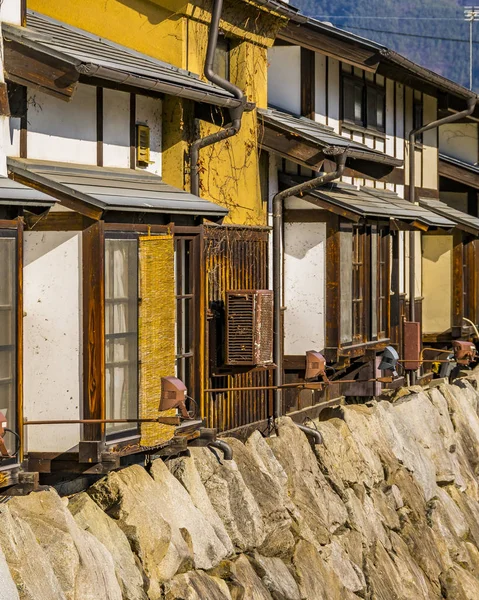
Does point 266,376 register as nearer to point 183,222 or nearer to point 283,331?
point 283,331

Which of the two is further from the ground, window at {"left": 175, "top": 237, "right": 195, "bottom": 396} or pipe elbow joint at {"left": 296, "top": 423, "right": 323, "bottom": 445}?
window at {"left": 175, "top": 237, "right": 195, "bottom": 396}

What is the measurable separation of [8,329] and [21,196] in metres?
1.09

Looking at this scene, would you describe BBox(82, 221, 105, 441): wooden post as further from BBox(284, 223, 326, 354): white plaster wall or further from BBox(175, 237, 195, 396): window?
BBox(284, 223, 326, 354): white plaster wall

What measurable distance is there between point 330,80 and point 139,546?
461 inches

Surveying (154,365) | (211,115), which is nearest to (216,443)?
(154,365)

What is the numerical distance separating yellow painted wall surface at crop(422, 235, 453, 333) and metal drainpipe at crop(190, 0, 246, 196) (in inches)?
505

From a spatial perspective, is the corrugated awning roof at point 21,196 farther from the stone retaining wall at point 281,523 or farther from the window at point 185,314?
the window at point 185,314

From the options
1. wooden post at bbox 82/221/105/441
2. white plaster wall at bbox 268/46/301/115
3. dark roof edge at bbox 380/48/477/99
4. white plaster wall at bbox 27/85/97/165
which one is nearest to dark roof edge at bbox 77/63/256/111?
white plaster wall at bbox 27/85/97/165

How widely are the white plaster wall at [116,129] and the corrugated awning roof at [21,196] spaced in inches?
108

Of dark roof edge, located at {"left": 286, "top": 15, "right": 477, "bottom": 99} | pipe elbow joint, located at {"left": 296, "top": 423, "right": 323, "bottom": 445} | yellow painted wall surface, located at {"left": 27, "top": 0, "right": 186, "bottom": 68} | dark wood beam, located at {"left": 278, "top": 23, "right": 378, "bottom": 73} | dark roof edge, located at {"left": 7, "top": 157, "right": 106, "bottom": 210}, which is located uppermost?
dark roof edge, located at {"left": 286, "top": 15, "right": 477, "bottom": 99}

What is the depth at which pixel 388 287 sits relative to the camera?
23.0 meters

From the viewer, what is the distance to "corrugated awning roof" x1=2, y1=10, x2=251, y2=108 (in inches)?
497

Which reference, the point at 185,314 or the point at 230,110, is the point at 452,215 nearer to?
the point at 230,110

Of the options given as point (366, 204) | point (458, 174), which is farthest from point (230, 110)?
point (458, 174)
